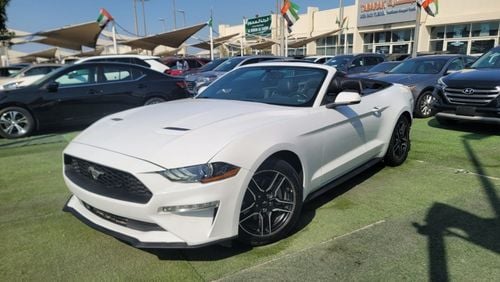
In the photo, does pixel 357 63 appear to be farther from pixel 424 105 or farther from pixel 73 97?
pixel 73 97

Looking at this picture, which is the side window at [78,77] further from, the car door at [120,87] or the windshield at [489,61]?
the windshield at [489,61]

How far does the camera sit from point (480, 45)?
90.8ft

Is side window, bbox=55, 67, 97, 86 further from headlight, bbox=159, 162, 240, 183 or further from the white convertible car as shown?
headlight, bbox=159, 162, 240, 183

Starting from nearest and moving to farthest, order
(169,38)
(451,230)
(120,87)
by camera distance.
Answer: (451,230), (120,87), (169,38)

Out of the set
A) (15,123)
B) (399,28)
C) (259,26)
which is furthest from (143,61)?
(259,26)

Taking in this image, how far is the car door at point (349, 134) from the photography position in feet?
12.5

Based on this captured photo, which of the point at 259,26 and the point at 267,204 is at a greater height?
the point at 259,26

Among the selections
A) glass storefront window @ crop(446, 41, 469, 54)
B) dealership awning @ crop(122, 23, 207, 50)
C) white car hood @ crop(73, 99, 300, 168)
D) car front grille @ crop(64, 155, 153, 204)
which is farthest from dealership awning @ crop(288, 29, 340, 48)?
car front grille @ crop(64, 155, 153, 204)

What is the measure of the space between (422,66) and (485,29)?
21328 millimetres

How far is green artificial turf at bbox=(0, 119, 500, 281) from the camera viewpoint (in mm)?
2883

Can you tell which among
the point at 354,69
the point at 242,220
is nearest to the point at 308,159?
the point at 242,220

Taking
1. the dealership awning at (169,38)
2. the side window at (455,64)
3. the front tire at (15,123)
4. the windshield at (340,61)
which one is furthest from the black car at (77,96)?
the dealership awning at (169,38)

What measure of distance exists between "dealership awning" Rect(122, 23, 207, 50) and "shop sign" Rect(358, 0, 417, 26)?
1524 centimetres

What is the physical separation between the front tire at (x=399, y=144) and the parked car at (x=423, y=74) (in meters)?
3.98
